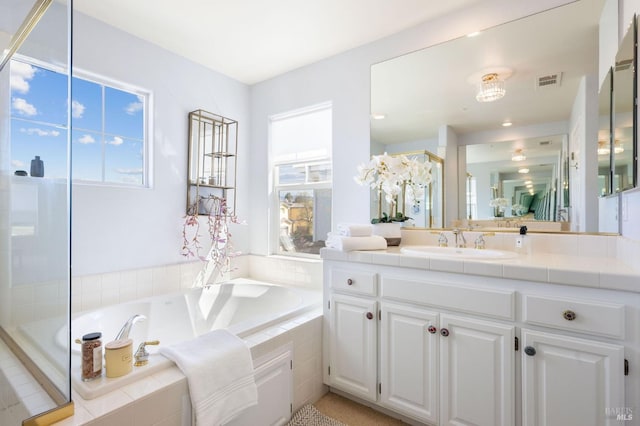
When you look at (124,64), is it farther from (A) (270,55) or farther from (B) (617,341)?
(B) (617,341)

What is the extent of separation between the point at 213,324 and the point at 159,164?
1.37 m

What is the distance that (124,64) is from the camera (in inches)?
94.7

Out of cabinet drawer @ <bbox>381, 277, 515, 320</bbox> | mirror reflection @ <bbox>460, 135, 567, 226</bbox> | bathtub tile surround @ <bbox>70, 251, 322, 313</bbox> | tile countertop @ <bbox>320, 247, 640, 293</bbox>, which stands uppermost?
mirror reflection @ <bbox>460, 135, 567, 226</bbox>

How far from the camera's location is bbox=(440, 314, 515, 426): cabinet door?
4.69 feet

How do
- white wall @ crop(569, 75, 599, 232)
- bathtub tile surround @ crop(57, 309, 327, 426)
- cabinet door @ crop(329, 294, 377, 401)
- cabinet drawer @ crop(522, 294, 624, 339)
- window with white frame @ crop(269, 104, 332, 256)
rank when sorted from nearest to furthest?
bathtub tile surround @ crop(57, 309, 327, 426) → cabinet drawer @ crop(522, 294, 624, 339) → white wall @ crop(569, 75, 599, 232) → cabinet door @ crop(329, 294, 377, 401) → window with white frame @ crop(269, 104, 332, 256)

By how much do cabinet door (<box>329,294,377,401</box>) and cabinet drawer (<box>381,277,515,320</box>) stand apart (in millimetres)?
181

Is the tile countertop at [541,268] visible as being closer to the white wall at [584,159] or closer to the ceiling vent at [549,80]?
the white wall at [584,159]

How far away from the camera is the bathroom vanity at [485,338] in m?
1.22

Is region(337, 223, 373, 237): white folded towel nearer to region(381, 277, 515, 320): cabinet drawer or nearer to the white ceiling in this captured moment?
region(381, 277, 515, 320): cabinet drawer

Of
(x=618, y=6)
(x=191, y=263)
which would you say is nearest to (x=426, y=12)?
(x=618, y=6)

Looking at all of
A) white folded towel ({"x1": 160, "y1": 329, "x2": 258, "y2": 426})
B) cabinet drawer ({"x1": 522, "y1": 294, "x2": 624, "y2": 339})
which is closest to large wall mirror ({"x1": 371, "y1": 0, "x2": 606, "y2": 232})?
cabinet drawer ({"x1": 522, "y1": 294, "x2": 624, "y2": 339})

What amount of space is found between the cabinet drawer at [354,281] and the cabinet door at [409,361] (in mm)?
129

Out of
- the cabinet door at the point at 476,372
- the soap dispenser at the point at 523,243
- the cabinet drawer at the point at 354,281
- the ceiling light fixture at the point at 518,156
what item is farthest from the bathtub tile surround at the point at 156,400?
the ceiling light fixture at the point at 518,156

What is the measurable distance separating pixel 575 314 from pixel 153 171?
2766 mm
